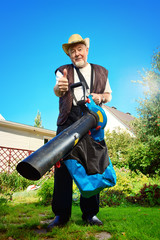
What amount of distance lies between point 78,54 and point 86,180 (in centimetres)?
145

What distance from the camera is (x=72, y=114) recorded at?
2465 mm

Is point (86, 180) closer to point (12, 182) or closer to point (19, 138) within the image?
point (12, 182)

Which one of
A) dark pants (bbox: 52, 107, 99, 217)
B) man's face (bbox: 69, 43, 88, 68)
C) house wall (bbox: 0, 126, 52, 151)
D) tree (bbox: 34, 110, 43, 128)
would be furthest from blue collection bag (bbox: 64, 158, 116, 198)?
tree (bbox: 34, 110, 43, 128)

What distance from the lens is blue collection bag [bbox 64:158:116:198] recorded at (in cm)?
193

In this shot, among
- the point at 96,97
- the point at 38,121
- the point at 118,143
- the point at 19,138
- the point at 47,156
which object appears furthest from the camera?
the point at 38,121

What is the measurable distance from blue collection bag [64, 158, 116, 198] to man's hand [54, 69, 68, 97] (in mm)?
717

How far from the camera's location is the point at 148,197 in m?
4.96

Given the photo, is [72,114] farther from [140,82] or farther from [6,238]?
[140,82]

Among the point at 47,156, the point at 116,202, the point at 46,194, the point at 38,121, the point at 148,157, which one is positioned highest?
the point at 38,121

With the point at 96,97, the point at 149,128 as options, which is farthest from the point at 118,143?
the point at 96,97

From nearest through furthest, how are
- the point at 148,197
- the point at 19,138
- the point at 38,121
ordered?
the point at 148,197 < the point at 19,138 < the point at 38,121

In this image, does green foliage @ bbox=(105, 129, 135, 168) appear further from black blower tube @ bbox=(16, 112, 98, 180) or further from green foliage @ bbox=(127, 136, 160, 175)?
black blower tube @ bbox=(16, 112, 98, 180)

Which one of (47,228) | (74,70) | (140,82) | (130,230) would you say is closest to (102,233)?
(130,230)

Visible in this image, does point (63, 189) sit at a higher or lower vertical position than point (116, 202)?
higher
